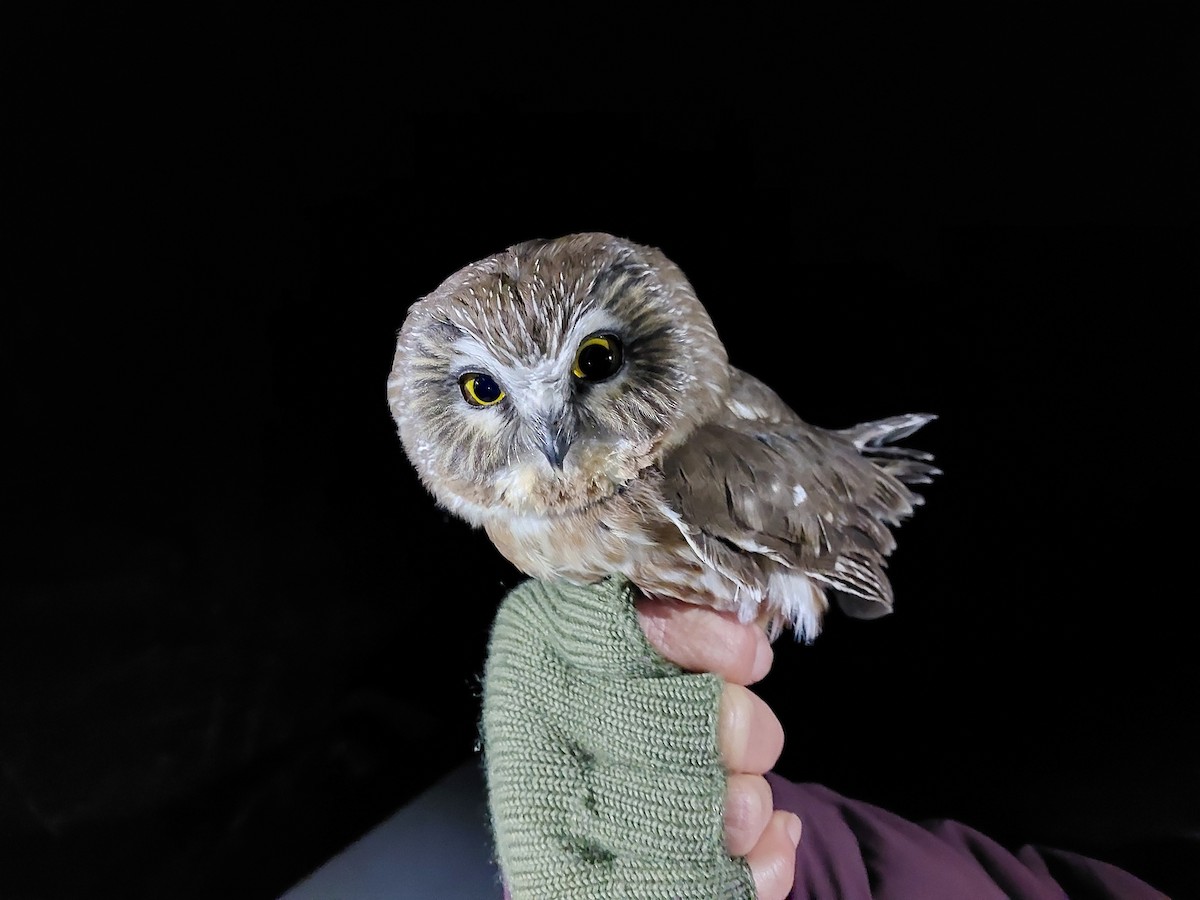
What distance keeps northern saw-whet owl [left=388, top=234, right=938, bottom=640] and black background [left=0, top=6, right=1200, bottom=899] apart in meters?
0.38

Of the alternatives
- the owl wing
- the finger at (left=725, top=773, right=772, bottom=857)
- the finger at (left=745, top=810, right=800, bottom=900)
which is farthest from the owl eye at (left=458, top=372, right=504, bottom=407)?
the finger at (left=745, top=810, right=800, bottom=900)

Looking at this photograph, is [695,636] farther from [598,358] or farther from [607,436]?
[598,358]

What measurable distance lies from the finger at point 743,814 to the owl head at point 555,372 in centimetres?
53

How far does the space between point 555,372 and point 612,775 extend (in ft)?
2.21

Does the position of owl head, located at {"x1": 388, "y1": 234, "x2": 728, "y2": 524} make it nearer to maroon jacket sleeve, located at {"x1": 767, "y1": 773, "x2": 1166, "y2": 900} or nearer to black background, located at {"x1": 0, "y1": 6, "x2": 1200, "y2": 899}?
black background, located at {"x1": 0, "y1": 6, "x2": 1200, "y2": 899}

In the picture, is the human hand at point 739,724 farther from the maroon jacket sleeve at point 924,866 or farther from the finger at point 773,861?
the maroon jacket sleeve at point 924,866

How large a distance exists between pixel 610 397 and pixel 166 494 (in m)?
1.00

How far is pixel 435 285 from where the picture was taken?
1389 mm

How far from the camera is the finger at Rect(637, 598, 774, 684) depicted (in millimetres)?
1113

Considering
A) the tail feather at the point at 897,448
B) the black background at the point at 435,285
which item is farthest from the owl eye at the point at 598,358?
the tail feather at the point at 897,448

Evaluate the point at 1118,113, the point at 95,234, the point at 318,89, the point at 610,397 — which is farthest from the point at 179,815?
the point at 1118,113

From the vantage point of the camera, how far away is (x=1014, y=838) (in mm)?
1524

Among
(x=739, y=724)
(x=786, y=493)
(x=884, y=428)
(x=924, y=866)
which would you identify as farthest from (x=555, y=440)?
(x=924, y=866)

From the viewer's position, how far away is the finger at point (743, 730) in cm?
106
